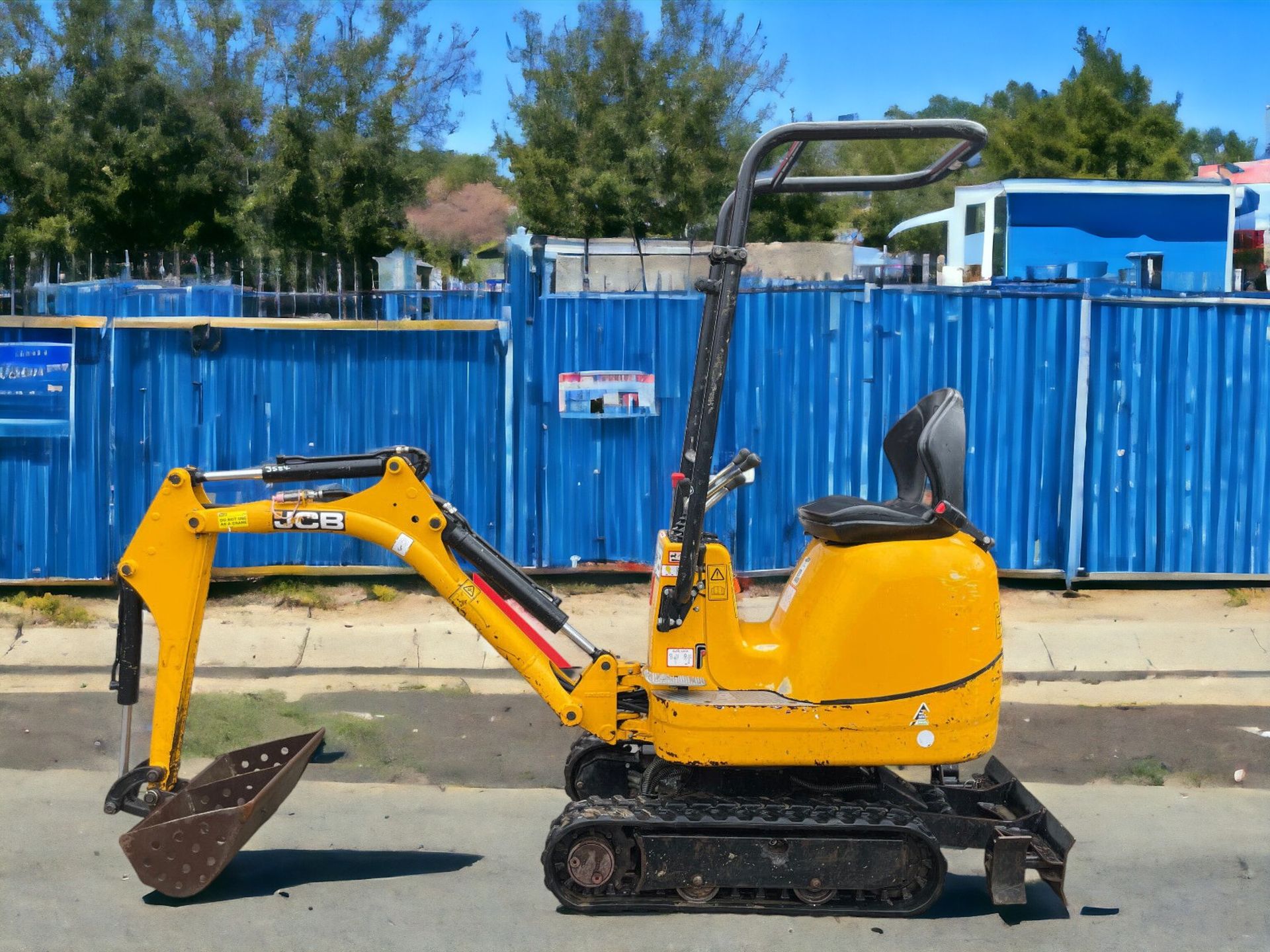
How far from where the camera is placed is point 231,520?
4.96 meters

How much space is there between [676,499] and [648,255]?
593 centimetres

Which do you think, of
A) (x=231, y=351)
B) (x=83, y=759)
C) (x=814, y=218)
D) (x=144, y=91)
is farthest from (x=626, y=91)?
(x=83, y=759)

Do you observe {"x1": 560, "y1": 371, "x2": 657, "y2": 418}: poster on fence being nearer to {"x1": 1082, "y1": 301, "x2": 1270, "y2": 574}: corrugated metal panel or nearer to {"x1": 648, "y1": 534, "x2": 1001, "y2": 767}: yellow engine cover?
{"x1": 1082, "y1": 301, "x2": 1270, "y2": 574}: corrugated metal panel

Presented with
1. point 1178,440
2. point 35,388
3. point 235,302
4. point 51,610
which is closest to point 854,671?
point 1178,440

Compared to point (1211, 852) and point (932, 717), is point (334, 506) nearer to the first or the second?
point (932, 717)

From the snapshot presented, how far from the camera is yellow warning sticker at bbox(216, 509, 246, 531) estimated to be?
16.3ft

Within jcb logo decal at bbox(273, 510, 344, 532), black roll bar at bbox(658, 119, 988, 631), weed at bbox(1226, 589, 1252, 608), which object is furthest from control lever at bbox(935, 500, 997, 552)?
weed at bbox(1226, 589, 1252, 608)

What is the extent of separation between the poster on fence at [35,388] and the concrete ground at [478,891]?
10.8 feet

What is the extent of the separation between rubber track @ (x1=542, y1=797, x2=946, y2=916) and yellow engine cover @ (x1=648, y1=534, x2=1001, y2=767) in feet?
0.61

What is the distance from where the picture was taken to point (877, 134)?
15.5 ft

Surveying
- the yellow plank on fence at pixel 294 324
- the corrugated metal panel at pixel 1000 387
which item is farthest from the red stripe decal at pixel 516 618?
the corrugated metal panel at pixel 1000 387

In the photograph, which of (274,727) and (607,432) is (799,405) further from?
(274,727)

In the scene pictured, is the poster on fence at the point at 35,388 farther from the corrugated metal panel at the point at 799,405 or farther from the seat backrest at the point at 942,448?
the seat backrest at the point at 942,448

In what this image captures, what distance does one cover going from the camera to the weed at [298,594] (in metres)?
9.04
